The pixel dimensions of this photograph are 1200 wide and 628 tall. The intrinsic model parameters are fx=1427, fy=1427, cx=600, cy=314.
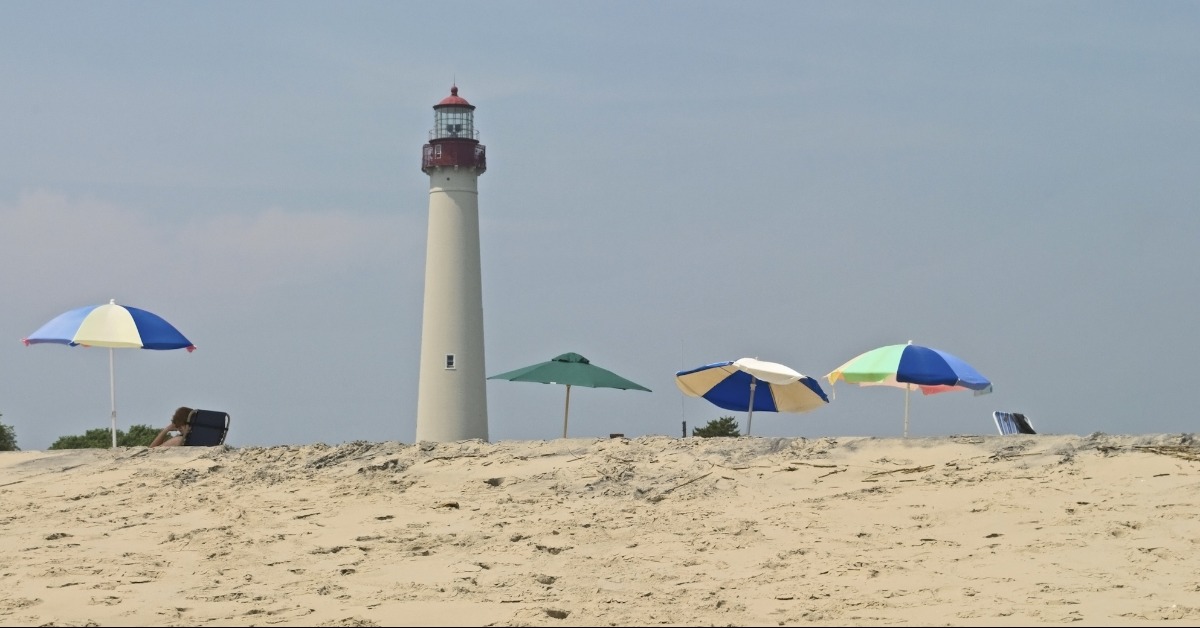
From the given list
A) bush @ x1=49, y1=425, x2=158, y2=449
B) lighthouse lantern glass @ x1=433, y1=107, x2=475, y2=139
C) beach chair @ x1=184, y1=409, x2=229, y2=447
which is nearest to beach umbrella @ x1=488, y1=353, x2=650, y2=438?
beach chair @ x1=184, y1=409, x2=229, y2=447

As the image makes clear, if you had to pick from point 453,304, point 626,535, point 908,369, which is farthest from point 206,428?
point 453,304

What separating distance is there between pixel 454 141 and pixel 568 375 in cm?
1336

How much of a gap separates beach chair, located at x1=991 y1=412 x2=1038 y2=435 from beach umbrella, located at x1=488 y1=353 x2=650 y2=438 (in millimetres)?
4990

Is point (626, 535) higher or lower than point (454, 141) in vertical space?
lower

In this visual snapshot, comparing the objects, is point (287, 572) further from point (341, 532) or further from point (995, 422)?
point (995, 422)

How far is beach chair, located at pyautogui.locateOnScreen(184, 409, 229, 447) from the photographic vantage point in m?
16.5

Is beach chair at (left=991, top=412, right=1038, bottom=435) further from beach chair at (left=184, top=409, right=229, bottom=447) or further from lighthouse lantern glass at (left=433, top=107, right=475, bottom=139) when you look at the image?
lighthouse lantern glass at (left=433, top=107, right=475, bottom=139)

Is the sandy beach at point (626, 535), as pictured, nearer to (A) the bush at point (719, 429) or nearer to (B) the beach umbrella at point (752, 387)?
(B) the beach umbrella at point (752, 387)

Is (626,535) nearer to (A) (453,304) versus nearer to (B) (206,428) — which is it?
(B) (206,428)

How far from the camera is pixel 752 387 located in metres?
17.5

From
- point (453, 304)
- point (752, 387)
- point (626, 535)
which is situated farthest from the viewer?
point (453, 304)

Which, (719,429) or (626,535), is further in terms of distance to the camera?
(719,429)

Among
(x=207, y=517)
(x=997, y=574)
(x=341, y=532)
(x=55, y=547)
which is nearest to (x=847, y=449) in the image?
(x=997, y=574)

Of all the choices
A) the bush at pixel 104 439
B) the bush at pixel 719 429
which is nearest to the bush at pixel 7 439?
the bush at pixel 104 439
